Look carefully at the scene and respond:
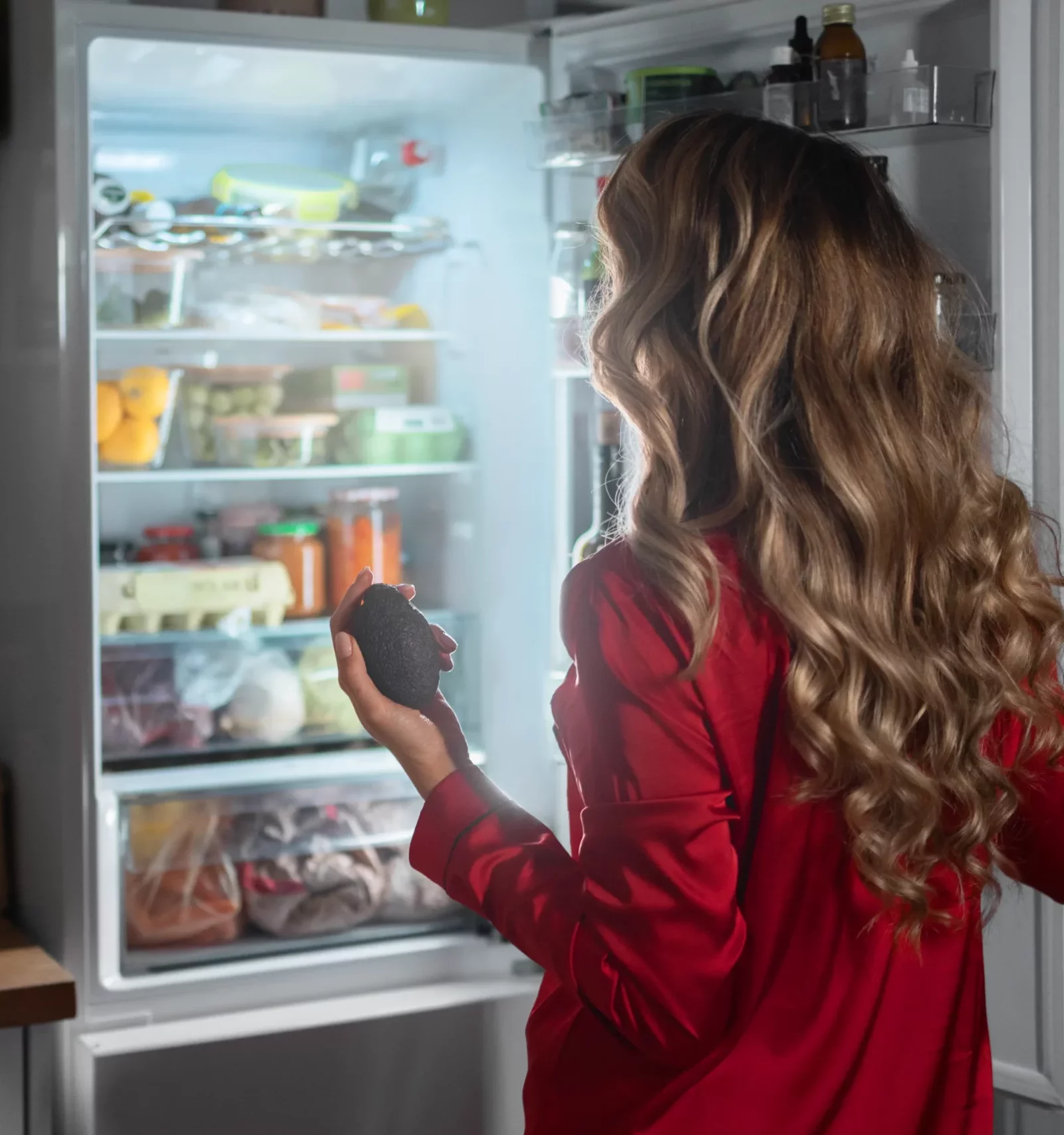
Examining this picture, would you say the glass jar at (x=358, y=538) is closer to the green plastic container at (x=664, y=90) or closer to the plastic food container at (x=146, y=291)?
the plastic food container at (x=146, y=291)

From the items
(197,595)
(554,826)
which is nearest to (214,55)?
(197,595)

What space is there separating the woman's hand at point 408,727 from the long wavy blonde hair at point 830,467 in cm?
25

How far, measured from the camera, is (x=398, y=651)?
1120 millimetres

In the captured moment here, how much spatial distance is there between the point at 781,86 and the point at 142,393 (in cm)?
107

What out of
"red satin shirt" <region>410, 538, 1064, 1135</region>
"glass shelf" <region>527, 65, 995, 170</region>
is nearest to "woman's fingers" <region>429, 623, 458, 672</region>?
"red satin shirt" <region>410, 538, 1064, 1135</region>

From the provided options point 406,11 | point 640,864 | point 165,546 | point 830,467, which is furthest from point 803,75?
point 165,546

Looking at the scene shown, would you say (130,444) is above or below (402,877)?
above

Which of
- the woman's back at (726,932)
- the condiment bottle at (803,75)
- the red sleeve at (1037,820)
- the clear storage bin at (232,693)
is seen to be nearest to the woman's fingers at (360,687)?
the woman's back at (726,932)

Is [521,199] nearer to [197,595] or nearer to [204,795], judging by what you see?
[197,595]

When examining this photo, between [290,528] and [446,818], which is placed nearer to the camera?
[446,818]

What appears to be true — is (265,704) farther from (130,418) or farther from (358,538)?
(130,418)

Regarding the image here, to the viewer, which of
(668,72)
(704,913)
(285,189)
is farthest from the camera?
(285,189)

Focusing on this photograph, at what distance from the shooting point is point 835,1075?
103 cm

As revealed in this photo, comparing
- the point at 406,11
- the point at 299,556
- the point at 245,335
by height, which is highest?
the point at 406,11
